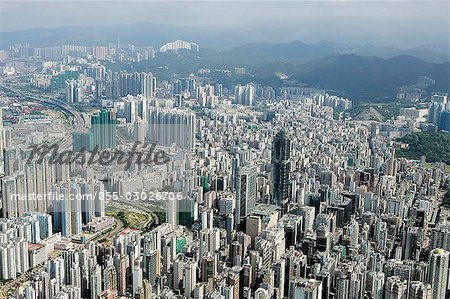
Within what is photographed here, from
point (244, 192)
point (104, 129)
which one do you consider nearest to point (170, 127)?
point (104, 129)

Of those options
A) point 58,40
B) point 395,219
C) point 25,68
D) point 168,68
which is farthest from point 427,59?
point 25,68

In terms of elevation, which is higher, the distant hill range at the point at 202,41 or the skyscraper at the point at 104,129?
the distant hill range at the point at 202,41

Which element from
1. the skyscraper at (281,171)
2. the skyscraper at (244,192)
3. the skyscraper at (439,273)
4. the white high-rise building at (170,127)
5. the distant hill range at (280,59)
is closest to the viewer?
the skyscraper at (439,273)

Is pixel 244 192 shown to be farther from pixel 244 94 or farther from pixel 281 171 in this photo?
pixel 244 94

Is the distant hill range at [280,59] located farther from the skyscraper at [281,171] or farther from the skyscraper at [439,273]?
the skyscraper at [439,273]

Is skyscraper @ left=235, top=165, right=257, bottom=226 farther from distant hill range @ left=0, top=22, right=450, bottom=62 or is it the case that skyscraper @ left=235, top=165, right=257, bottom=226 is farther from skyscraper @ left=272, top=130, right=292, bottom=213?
distant hill range @ left=0, top=22, right=450, bottom=62

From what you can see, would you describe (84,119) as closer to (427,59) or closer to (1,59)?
(1,59)

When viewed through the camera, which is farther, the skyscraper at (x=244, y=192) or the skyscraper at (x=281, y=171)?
the skyscraper at (x=281, y=171)

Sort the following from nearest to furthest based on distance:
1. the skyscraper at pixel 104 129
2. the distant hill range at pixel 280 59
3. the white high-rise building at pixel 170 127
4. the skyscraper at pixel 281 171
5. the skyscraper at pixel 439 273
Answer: the skyscraper at pixel 439 273 → the skyscraper at pixel 281 171 → the skyscraper at pixel 104 129 → the white high-rise building at pixel 170 127 → the distant hill range at pixel 280 59

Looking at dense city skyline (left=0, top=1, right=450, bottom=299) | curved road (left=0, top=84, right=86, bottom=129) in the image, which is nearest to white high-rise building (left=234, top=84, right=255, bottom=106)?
dense city skyline (left=0, top=1, right=450, bottom=299)

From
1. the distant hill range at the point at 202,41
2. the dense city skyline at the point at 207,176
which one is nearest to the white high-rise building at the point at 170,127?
the dense city skyline at the point at 207,176
